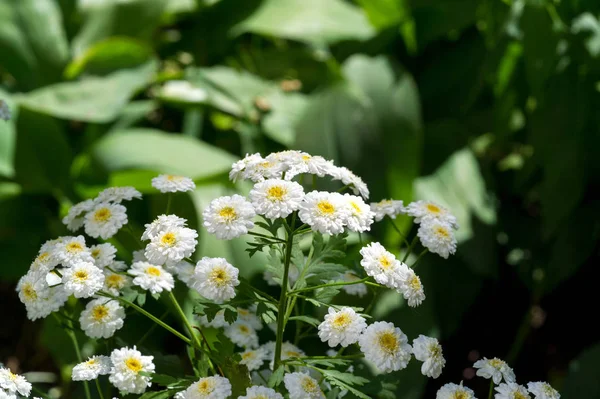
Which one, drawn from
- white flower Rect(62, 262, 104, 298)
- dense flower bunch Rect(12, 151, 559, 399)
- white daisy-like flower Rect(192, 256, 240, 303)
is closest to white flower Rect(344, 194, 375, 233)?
dense flower bunch Rect(12, 151, 559, 399)

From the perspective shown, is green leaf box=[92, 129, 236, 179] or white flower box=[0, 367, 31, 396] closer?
white flower box=[0, 367, 31, 396]

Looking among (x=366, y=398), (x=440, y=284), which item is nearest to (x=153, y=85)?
(x=440, y=284)

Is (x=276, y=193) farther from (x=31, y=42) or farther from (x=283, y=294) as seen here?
(x=31, y=42)

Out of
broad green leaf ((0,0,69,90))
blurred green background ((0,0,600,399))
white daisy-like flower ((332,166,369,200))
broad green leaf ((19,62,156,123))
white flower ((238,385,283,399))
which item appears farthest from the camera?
broad green leaf ((0,0,69,90))

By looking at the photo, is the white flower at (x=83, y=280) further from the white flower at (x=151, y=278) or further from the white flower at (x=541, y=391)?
the white flower at (x=541, y=391)

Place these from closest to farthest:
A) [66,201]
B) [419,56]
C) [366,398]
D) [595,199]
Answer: [366,398] → [595,199] → [66,201] → [419,56]

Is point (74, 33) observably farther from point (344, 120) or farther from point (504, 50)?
point (504, 50)

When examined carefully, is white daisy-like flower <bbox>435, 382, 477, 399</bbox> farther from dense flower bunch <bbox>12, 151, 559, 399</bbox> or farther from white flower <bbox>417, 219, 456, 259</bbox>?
white flower <bbox>417, 219, 456, 259</bbox>
